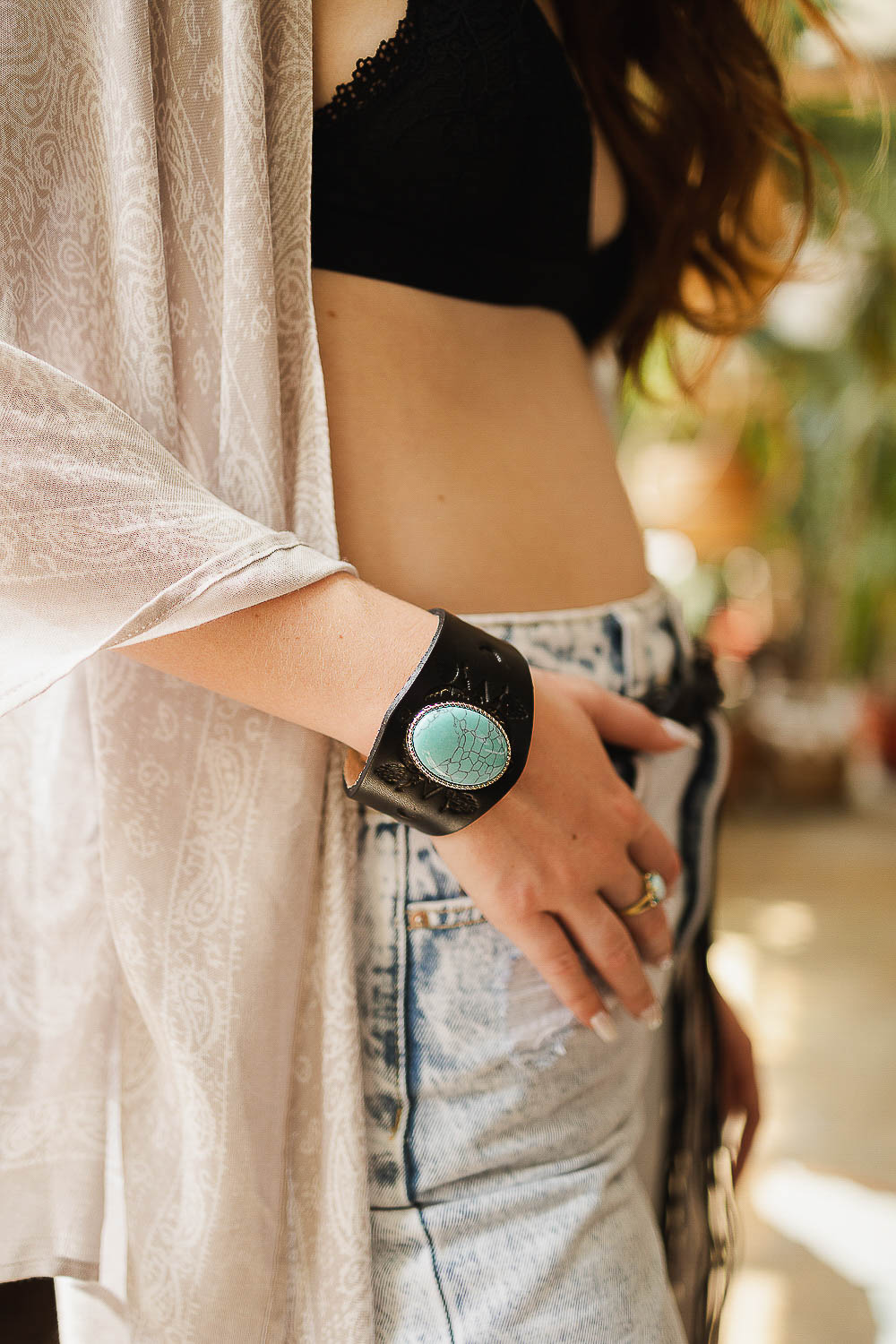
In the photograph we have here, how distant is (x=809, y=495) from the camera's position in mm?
5246

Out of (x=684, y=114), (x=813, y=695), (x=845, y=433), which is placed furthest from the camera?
(x=813, y=695)

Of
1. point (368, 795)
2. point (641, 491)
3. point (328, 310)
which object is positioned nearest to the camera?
point (368, 795)

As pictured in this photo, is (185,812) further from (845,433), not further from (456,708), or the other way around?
(845,433)

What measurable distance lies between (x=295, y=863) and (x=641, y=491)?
4.08m

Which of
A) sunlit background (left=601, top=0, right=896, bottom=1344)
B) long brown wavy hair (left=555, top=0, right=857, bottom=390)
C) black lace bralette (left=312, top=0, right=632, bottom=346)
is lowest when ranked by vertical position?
sunlit background (left=601, top=0, right=896, bottom=1344)

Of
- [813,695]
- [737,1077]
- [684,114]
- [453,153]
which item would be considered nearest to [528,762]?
[453,153]

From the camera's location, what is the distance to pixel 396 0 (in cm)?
56

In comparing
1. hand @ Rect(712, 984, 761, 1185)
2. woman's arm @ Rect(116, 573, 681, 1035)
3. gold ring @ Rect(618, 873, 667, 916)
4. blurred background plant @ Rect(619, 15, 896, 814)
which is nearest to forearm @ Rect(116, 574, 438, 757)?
woman's arm @ Rect(116, 573, 681, 1035)

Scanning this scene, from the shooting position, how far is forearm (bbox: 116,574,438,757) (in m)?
0.46

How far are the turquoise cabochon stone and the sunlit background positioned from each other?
2.27 feet

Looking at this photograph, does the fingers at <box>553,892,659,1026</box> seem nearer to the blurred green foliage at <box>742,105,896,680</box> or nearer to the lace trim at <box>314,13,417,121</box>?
the lace trim at <box>314,13,417,121</box>

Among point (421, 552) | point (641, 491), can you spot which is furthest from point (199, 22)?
point (641, 491)

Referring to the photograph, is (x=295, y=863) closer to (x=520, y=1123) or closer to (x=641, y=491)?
(x=520, y=1123)

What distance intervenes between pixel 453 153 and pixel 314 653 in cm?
32
